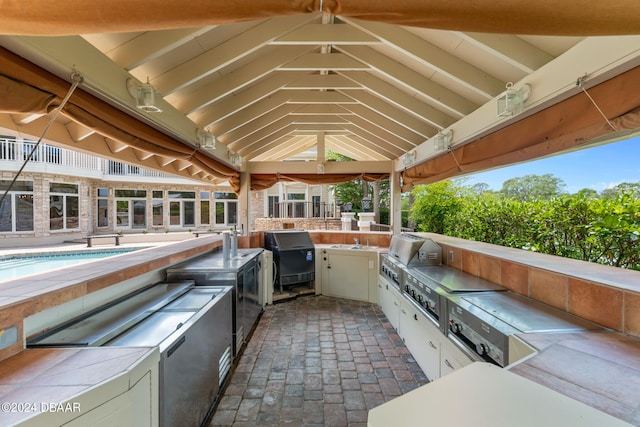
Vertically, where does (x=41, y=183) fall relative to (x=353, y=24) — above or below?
below

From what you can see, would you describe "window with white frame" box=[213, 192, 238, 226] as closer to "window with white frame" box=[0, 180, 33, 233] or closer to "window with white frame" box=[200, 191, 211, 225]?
"window with white frame" box=[200, 191, 211, 225]

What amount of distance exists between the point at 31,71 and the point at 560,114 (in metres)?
2.93

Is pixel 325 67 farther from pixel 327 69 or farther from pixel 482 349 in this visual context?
pixel 482 349

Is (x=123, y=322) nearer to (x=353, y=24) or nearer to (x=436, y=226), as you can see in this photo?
(x=353, y=24)

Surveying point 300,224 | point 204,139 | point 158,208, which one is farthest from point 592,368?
point 158,208

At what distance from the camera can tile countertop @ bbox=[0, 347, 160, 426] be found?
90cm

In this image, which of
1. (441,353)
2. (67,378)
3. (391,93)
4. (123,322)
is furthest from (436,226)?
(67,378)

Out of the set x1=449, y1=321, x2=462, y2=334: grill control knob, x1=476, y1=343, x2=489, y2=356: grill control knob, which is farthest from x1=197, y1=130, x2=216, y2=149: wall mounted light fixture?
x1=476, y1=343, x2=489, y2=356: grill control knob

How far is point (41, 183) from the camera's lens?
8945 millimetres

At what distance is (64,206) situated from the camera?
966cm

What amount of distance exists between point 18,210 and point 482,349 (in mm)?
12553

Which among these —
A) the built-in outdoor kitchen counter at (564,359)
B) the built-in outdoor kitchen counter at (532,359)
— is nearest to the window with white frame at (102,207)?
the built-in outdoor kitchen counter at (532,359)

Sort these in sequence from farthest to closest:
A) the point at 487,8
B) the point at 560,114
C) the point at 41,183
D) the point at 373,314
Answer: the point at 41,183, the point at 373,314, the point at 560,114, the point at 487,8

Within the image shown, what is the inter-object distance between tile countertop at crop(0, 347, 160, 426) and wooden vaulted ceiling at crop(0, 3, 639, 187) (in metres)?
1.40
